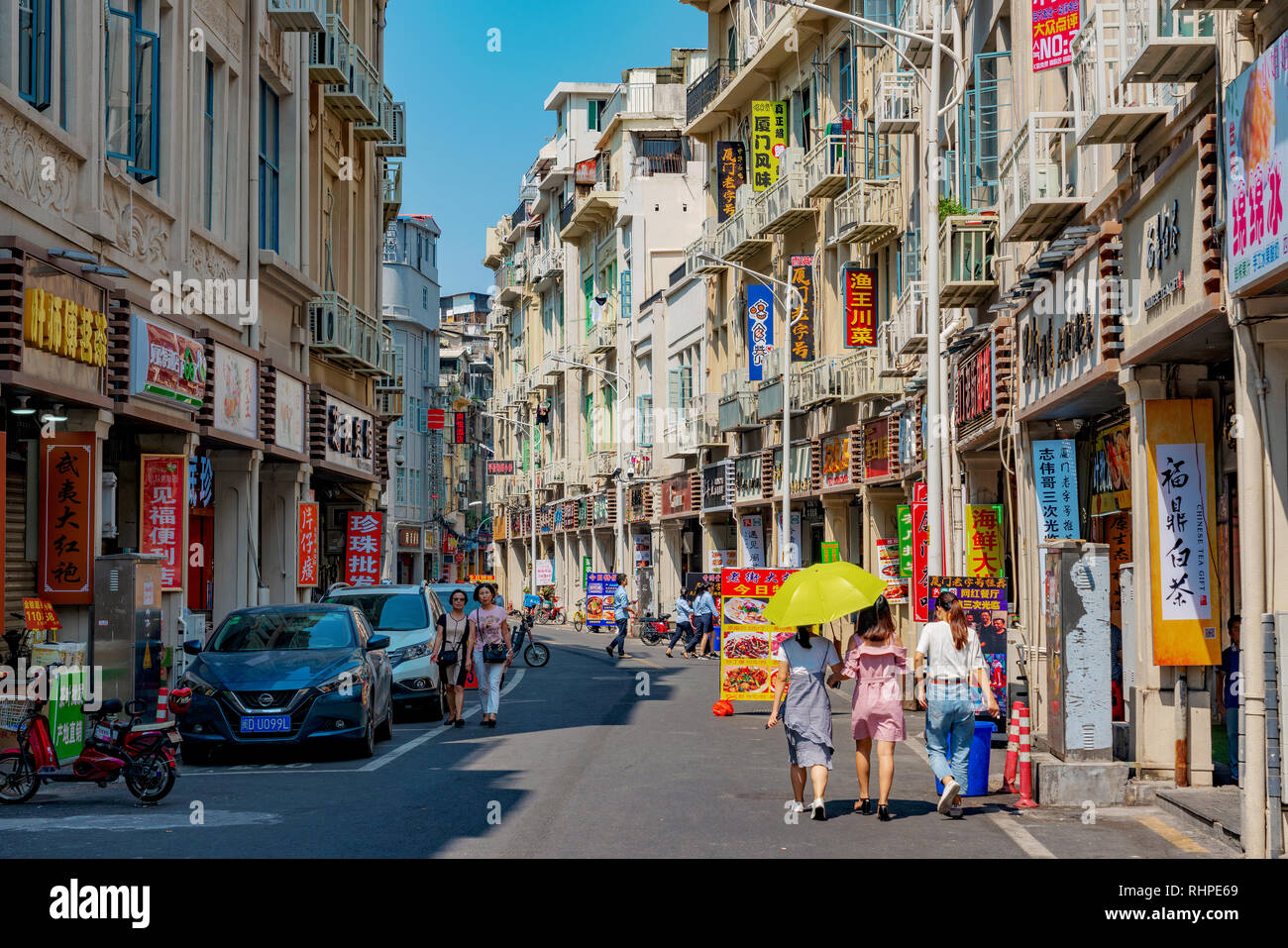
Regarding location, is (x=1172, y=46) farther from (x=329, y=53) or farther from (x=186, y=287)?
(x=329, y=53)

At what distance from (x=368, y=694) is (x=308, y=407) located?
1603 cm

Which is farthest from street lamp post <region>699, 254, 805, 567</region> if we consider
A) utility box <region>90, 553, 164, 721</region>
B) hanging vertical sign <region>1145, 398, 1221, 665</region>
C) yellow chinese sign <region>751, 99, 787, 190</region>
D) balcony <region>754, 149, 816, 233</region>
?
hanging vertical sign <region>1145, 398, 1221, 665</region>

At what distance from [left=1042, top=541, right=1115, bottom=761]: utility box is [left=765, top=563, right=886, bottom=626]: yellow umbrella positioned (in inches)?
64.3

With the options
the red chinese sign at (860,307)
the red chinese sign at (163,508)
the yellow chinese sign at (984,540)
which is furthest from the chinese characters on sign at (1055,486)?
the red chinese sign at (860,307)

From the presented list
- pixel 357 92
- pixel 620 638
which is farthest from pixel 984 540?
pixel 357 92

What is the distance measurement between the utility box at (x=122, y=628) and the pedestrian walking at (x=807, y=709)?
843cm

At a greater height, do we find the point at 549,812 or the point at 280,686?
the point at 280,686

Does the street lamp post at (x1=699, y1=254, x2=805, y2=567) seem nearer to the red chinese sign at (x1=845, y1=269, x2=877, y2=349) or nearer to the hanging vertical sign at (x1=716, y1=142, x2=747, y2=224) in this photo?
the red chinese sign at (x1=845, y1=269, x2=877, y2=349)

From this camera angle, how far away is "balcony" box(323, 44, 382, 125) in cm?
3444

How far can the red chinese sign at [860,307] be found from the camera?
33.0m

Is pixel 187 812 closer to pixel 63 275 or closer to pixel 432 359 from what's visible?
pixel 63 275

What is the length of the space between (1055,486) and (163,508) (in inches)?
471

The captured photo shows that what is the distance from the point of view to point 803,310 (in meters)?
37.8

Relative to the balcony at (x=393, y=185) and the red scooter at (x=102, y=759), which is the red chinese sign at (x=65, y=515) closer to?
the red scooter at (x=102, y=759)
